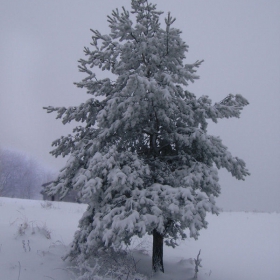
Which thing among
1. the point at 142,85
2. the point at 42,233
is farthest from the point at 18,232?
the point at 142,85

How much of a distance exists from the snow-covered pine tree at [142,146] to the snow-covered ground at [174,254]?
2.84ft

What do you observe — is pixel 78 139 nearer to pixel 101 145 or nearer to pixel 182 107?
pixel 101 145

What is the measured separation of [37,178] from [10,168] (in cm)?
1241

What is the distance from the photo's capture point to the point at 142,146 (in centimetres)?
692

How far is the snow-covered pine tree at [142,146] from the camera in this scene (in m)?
4.70

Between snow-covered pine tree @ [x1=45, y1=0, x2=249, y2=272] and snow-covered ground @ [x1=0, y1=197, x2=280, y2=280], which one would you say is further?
snow-covered ground @ [x1=0, y1=197, x2=280, y2=280]

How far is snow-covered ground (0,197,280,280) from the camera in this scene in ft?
18.3

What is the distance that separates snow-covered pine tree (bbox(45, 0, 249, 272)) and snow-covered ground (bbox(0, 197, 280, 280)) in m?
0.87

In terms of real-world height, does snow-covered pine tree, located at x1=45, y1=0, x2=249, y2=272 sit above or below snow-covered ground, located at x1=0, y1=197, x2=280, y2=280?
above

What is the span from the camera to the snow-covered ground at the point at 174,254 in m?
5.59

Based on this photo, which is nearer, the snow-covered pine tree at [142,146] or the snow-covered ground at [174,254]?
the snow-covered pine tree at [142,146]

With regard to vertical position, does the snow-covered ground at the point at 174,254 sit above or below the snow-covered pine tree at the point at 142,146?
below

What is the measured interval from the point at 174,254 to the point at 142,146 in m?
4.65

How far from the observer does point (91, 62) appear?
6480mm
